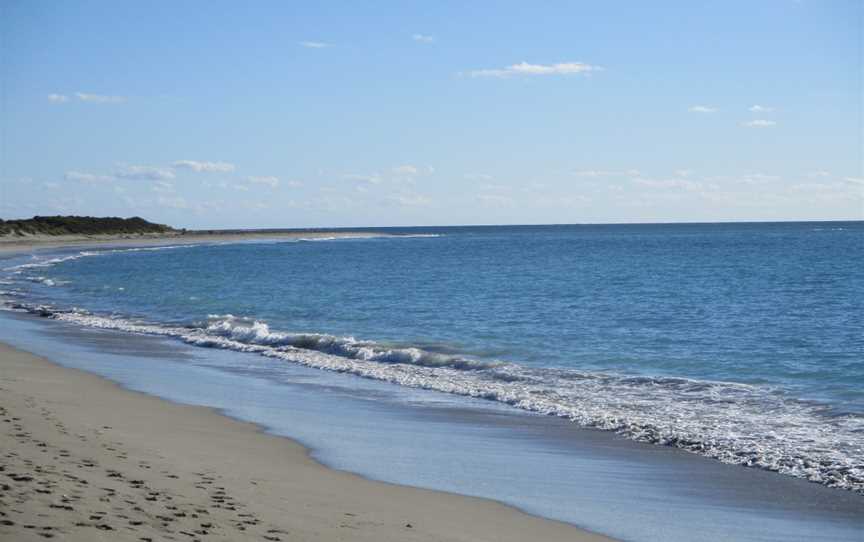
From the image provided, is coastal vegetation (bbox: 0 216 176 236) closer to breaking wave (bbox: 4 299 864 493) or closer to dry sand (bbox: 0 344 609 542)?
breaking wave (bbox: 4 299 864 493)

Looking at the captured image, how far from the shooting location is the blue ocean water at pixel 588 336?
1402 cm

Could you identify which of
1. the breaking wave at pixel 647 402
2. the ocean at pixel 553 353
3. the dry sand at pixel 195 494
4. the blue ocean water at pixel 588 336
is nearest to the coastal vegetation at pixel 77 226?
the blue ocean water at pixel 588 336

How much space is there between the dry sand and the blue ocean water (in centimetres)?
487

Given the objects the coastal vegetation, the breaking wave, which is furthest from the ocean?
the coastal vegetation

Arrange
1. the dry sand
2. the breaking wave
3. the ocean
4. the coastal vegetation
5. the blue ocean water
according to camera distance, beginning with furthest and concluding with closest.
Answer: the coastal vegetation → the blue ocean water → the ocean → the breaking wave → the dry sand

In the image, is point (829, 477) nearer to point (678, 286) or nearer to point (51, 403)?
point (51, 403)

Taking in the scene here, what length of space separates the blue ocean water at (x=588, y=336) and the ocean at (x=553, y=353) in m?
0.08

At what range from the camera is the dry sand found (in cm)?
709

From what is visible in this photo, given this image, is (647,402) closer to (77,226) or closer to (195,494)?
(195,494)

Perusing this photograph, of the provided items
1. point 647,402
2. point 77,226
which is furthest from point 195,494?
point 77,226

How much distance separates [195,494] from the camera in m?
8.41

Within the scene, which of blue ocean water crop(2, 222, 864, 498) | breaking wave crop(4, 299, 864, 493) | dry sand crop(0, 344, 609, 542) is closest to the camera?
dry sand crop(0, 344, 609, 542)

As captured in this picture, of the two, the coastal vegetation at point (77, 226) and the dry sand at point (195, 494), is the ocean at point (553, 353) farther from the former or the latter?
the coastal vegetation at point (77, 226)

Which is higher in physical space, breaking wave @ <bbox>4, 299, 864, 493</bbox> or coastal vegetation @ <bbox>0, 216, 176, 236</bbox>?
coastal vegetation @ <bbox>0, 216, 176, 236</bbox>
